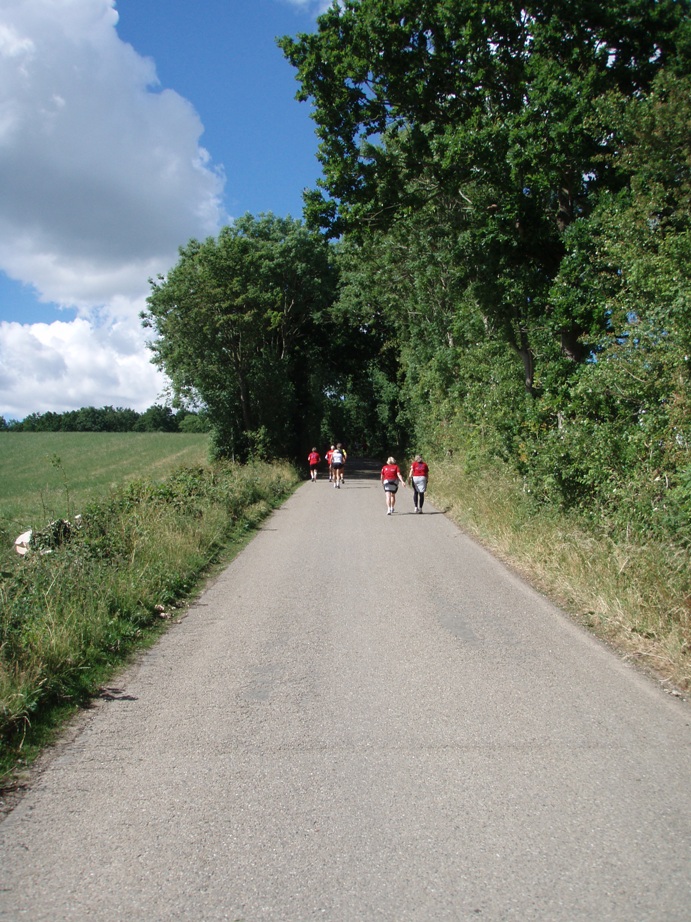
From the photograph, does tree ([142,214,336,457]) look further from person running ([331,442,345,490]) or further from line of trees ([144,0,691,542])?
line of trees ([144,0,691,542])

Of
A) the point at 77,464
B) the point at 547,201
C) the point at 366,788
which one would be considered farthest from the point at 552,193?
the point at 77,464

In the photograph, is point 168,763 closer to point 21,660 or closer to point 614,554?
point 21,660

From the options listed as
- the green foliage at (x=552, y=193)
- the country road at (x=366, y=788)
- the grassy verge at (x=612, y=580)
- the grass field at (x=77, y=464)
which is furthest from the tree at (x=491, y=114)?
the grass field at (x=77, y=464)

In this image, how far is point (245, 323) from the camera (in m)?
32.0

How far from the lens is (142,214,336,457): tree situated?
31844mm

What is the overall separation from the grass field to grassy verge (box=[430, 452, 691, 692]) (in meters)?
6.97

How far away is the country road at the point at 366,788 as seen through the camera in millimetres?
3121

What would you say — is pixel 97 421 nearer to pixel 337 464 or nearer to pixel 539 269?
pixel 337 464

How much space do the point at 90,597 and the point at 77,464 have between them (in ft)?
161

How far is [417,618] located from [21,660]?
13.7 feet

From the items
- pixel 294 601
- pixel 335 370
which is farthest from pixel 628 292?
pixel 335 370

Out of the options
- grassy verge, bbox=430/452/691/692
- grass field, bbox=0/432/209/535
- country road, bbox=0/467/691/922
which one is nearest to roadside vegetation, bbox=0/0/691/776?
grassy verge, bbox=430/452/691/692

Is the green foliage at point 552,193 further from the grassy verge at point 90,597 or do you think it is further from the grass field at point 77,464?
the grass field at point 77,464

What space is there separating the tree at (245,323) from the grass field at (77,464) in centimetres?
377
